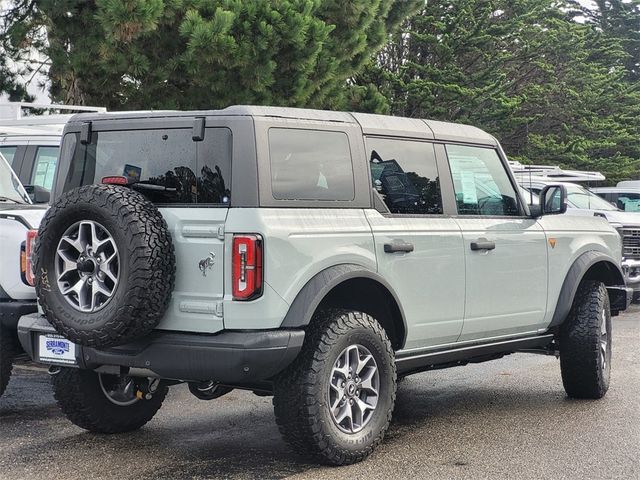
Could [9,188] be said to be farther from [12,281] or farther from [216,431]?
[216,431]

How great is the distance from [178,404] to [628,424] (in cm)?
324

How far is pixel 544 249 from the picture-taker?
703 cm

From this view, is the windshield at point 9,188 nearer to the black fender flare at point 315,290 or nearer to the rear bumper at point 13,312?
the rear bumper at point 13,312

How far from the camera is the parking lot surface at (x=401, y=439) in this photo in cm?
537

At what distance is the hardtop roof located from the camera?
5.35 metres

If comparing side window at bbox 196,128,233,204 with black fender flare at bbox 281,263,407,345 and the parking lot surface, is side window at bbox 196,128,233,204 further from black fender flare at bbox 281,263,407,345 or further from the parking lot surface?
the parking lot surface

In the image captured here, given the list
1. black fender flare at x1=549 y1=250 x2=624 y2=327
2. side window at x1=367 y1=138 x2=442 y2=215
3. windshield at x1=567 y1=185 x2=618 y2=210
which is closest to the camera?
side window at x1=367 y1=138 x2=442 y2=215

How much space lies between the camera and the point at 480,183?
22.2 feet

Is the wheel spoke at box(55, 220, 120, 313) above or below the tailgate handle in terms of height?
below

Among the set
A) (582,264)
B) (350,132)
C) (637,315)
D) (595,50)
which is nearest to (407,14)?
(637,315)

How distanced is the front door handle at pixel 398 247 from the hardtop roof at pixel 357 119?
71 cm

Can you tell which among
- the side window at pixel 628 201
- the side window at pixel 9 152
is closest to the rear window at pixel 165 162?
the side window at pixel 9 152

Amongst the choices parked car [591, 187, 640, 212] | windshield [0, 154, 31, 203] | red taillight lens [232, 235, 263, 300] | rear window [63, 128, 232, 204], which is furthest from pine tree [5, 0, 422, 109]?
red taillight lens [232, 235, 263, 300]

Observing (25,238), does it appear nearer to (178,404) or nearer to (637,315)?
(178,404)
